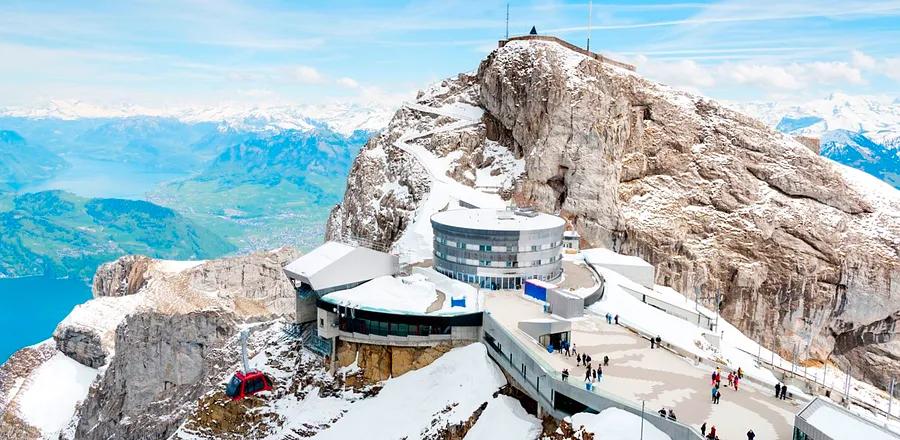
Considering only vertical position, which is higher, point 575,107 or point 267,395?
point 575,107

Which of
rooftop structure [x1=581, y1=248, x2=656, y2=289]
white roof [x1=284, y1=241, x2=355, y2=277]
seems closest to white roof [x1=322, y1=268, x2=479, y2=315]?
white roof [x1=284, y1=241, x2=355, y2=277]

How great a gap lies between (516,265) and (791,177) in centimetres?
8169

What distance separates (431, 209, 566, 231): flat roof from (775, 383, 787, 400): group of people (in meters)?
25.6

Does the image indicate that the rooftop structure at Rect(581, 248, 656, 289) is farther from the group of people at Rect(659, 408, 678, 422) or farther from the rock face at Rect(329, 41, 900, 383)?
the group of people at Rect(659, 408, 678, 422)

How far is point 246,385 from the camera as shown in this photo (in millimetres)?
51969

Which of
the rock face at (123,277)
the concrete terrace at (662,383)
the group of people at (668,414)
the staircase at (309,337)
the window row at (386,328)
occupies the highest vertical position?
the group of people at (668,414)

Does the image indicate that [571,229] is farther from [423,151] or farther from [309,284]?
[309,284]

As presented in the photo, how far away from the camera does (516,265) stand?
57.7 metres

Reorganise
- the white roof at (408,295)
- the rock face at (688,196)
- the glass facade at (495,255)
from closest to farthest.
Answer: the white roof at (408,295) → the glass facade at (495,255) → the rock face at (688,196)

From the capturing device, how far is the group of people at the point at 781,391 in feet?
117

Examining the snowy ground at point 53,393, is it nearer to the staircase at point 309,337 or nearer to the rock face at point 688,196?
the rock face at point 688,196

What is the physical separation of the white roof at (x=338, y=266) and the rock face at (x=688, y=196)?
147 feet

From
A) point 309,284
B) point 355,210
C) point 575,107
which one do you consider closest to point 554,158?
point 575,107

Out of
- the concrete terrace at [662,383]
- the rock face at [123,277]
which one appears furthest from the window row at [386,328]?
the rock face at [123,277]
